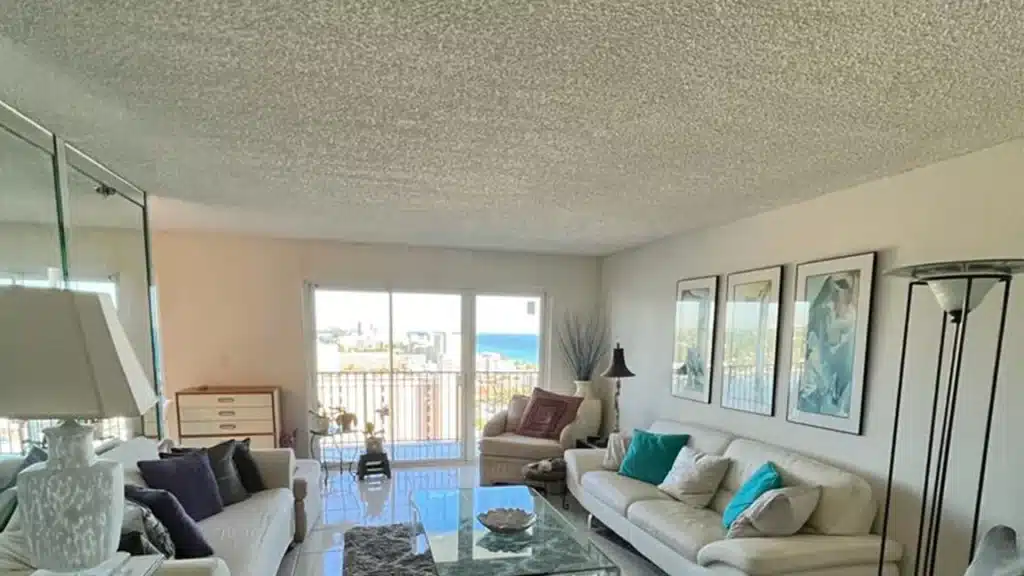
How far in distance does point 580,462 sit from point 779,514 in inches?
68.0

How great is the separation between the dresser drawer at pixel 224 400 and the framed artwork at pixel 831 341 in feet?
14.0

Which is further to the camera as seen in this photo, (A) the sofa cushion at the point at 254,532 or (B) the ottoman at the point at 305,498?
(B) the ottoman at the point at 305,498

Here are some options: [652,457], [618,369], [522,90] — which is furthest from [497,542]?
[522,90]

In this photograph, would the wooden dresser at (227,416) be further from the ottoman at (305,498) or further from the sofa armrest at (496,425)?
the sofa armrest at (496,425)

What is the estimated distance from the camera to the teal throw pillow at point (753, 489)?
2711 millimetres

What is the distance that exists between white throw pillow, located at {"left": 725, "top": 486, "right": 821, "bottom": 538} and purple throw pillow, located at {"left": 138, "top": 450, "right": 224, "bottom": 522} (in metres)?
2.74

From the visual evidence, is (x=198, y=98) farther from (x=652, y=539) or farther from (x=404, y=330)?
(x=404, y=330)

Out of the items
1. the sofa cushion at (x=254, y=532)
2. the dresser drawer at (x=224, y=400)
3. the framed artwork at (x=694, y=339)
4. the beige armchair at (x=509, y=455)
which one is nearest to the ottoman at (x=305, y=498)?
the sofa cushion at (x=254, y=532)

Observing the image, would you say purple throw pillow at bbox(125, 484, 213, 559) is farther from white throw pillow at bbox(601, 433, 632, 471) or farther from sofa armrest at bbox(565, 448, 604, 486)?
white throw pillow at bbox(601, 433, 632, 471)

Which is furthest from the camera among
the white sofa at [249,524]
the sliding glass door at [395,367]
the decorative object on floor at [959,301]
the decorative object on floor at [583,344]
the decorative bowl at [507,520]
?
the decorative object on floor at [583,344]

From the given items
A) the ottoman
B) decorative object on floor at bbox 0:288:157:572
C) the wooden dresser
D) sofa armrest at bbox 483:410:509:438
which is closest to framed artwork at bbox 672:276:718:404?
sofa armrest at bbox 483:410:509:438

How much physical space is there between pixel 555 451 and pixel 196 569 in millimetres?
3180

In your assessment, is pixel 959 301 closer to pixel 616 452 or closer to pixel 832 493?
pixel 832 493

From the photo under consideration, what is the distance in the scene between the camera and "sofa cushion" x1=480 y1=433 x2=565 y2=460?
14.9 feet
